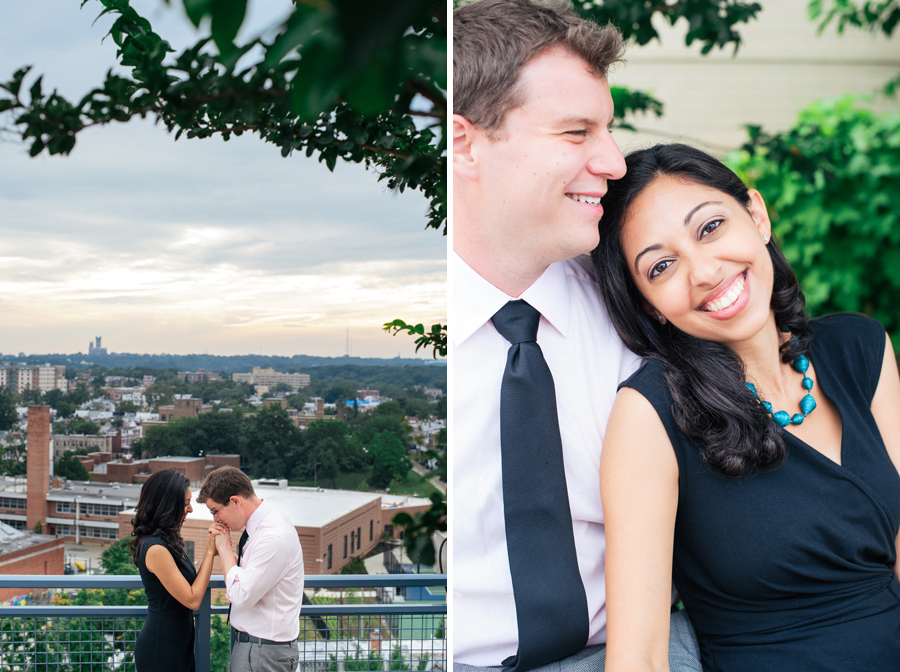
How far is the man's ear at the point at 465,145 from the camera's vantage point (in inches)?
46.1

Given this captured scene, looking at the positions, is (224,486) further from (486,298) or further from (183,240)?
(486,298)

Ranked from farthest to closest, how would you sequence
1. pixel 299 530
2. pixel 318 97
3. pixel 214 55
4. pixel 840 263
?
pixel 840 263
pixel 299 530
pixel 214 55
pixel 318 97

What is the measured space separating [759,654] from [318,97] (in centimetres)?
124

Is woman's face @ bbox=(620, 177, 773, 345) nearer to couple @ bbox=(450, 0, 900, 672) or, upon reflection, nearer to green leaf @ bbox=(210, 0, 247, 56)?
couple @ bbox=(450, 0, 900, 672)

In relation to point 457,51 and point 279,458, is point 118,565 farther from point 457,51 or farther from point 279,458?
point 457,51

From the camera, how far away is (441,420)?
74.3 inches

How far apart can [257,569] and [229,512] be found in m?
0.18

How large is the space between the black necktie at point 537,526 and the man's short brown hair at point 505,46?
505 millimetres

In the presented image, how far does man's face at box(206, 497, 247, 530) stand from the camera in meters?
1.71

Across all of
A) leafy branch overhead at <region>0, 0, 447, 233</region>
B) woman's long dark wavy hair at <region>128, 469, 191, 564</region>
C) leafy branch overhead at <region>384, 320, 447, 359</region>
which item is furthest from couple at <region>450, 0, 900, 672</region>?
woman's long dark wavy hair at <region>128, 469, 191, 564</region>

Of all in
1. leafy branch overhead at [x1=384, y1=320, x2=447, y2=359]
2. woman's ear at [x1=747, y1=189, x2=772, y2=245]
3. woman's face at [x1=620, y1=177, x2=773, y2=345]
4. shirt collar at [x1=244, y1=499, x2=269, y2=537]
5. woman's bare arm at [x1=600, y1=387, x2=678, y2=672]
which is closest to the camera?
woman's bare arm at [x1=600, y1=387, x2=678, y2=672]

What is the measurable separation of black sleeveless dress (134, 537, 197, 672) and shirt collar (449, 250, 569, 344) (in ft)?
3.74

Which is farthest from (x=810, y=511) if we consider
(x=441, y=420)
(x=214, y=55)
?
(x=214, y=55)

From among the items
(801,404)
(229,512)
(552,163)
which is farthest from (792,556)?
(229,512)
